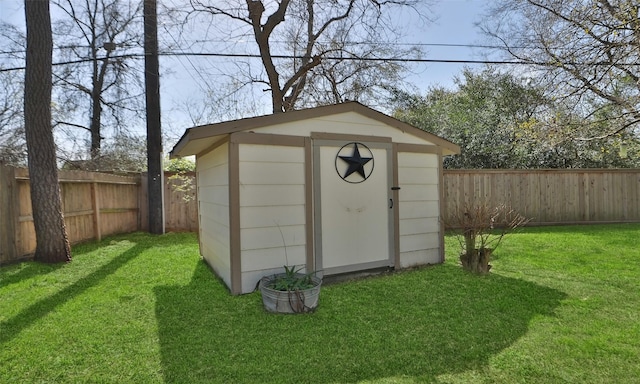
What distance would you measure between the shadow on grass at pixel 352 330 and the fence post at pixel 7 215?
2710mm

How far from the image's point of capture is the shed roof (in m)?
3.46

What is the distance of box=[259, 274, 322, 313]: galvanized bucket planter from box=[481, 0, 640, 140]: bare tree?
439 cm

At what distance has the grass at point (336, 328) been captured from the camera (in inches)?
85.7

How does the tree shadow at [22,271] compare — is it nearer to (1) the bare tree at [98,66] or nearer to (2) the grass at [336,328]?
(2) the grass at [336,328]

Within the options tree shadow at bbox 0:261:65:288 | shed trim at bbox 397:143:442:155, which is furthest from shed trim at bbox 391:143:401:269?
tree shadow at bbox 0:261:65:288

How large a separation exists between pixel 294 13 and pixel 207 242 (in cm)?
734

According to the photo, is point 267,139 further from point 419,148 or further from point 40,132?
point 40,132

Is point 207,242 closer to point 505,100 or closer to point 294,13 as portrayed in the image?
point 294,13

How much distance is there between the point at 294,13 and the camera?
9555 mm

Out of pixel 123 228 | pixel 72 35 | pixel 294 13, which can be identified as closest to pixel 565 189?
pixel 294 13

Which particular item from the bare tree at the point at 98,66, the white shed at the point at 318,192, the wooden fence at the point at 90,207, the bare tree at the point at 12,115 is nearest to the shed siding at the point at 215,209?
the white shed at the point at 318,192

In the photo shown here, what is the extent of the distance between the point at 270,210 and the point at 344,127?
4.52 feet

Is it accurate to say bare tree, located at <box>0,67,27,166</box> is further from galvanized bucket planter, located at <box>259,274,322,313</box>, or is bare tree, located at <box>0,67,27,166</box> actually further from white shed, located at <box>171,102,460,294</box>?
galvanized bucket planter, located at <box>259,274,322,313</box>

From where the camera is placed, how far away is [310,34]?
10117 mm
